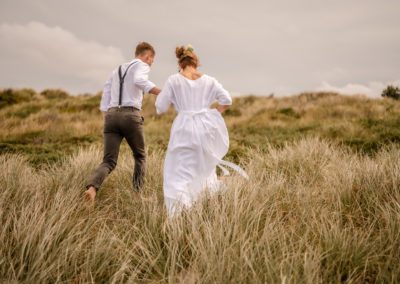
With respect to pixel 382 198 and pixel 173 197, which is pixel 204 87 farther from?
pixel 382 198

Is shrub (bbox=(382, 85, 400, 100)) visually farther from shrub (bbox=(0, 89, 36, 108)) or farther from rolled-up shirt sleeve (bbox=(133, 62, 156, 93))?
shrub (bbox=(0, 89, 36, 108))

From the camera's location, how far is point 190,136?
370cm

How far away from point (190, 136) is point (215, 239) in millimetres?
1541

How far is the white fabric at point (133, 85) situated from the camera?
162 inches

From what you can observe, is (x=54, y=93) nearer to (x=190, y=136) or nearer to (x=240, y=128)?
(x=240, y=128)

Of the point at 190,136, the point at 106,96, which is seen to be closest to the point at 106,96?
the point at 106,96

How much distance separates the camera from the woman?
3697mm

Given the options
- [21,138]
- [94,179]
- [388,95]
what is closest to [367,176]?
[94,179]

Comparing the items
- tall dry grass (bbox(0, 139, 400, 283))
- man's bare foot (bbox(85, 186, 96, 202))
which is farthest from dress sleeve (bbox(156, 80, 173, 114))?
man's bare foot (bbox(85, 186, 96, 202))

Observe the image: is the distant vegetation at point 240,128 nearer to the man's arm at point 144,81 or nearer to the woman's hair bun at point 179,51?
the man's arm at point 144,81

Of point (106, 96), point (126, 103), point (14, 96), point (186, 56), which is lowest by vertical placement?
point (126, 103)

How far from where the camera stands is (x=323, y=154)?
6.03m

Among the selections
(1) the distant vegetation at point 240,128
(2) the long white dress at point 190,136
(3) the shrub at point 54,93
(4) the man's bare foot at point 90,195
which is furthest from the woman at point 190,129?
(3) the shrub at point 54,93

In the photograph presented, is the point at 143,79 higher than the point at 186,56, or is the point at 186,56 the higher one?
the point at 186,56
